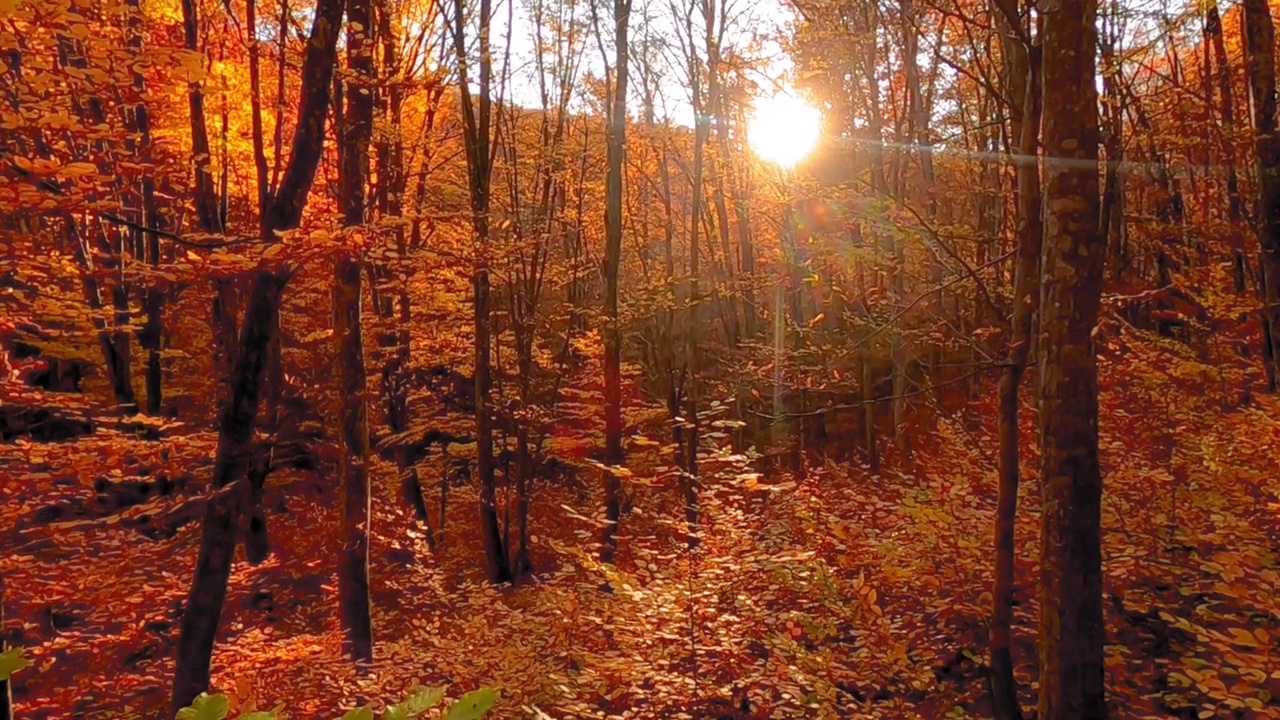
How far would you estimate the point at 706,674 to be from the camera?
6090 mm

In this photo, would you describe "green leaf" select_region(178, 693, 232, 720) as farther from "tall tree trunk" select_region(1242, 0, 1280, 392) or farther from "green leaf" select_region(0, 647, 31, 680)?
"tall tree trunk" select_region(1242, 0, 1280, 392)

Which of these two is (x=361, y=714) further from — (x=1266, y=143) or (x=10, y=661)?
(x=1266, y=143)

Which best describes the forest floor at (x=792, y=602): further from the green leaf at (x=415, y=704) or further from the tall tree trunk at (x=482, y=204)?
the green leaf at (x=415, y=704)

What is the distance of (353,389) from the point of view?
307 inches

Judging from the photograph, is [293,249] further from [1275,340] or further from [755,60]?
[755,60]

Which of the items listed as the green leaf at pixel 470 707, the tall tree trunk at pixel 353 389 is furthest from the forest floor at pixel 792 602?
the green leaf at pixel 470 707

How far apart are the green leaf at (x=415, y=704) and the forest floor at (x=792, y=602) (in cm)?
354

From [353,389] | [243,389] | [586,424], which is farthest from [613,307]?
[243,389]

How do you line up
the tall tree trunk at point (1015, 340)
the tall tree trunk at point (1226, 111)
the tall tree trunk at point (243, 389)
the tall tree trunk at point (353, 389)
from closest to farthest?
1. the tall tree trunk at point (1015, 340)
2. the tall tree trunk at point (243, 389)
3. the tall tree trunk at point (353, 389)
4. the tall tree trunk at point (1226, 111)

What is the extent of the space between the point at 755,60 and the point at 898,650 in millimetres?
15355

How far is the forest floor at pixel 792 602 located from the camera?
564cm

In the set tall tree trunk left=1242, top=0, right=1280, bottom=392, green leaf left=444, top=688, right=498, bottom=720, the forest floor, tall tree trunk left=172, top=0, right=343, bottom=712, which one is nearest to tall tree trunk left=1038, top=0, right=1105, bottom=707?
the forest floor

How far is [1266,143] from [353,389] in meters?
9.76

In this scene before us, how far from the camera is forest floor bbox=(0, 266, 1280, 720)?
5.64 m
